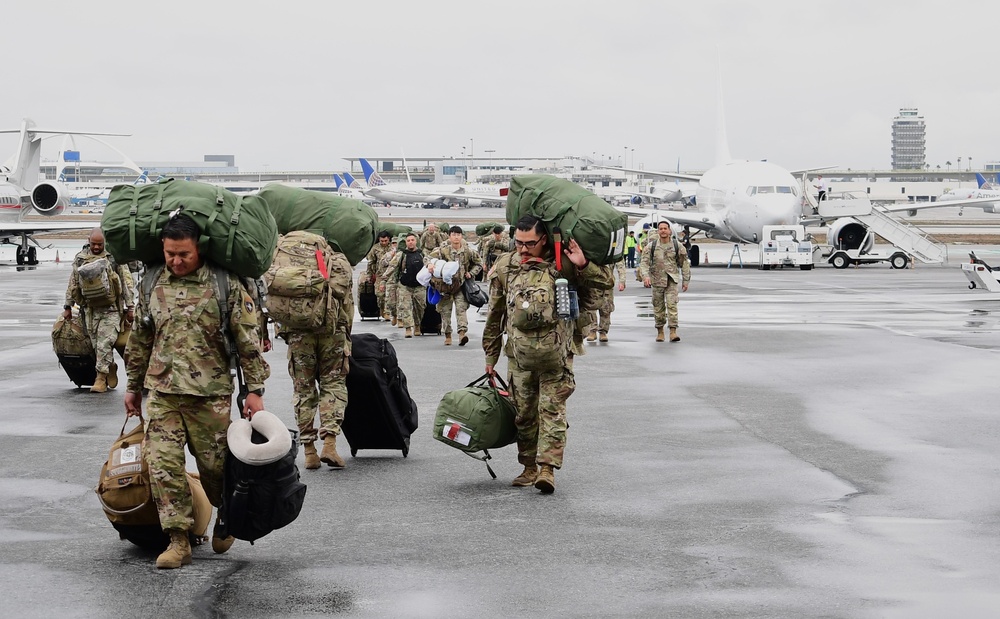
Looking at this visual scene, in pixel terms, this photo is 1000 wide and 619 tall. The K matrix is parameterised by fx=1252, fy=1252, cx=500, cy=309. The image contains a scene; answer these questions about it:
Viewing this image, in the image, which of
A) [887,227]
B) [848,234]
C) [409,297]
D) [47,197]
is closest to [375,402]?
[409,297]

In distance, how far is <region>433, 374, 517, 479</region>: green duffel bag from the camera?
846 centimetres

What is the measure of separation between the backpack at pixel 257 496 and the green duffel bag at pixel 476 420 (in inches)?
87.9

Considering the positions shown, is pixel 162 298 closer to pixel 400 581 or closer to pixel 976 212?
pixel 400 581

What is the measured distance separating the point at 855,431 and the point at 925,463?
1476 millimetres

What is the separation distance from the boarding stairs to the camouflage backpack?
36761mm

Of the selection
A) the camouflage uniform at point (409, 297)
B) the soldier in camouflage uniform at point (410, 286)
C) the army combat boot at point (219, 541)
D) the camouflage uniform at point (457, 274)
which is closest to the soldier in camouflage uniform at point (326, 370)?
the army combat boot at point (219, 541)

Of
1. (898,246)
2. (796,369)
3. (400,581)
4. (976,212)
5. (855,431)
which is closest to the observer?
(400,581)

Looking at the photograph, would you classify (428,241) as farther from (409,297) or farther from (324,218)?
(324,218)

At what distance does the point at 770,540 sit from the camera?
7062 mm

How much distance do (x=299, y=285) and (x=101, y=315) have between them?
571cm

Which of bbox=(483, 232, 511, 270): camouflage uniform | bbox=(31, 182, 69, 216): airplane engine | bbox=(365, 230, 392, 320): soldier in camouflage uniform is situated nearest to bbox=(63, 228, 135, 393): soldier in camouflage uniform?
bbox=(365, 230, 392, 320): soldier in camouflage uniform

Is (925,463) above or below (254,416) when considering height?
below

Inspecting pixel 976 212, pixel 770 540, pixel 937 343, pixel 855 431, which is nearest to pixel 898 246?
pixel 937 343

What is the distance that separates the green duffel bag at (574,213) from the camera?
812 centimetres
